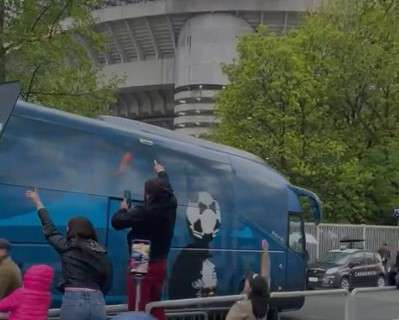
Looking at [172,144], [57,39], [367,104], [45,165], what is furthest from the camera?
[367,104]

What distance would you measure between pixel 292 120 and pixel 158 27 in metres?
37.5

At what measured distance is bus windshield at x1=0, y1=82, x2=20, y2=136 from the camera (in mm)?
8148

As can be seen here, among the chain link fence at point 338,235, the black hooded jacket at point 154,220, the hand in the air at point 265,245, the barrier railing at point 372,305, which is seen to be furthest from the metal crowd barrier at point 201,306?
the chain link fence at point 338,235

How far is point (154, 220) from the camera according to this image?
816 cm

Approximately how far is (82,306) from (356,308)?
199 inches

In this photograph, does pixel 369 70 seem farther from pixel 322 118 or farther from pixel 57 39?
pixel 57 39

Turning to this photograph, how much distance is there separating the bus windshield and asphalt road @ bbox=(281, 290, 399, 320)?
4265 millimetres

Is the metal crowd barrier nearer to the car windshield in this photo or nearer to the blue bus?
the blue bus

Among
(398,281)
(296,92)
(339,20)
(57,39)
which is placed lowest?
(398,281)

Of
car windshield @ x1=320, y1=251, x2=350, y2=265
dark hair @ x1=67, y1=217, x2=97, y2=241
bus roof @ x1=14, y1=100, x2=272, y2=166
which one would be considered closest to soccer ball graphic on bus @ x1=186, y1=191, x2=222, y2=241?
bus roof @ x1=14, y1=100, x2=272, y2=166

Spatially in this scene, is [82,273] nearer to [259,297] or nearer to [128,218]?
Answer: [128,218]

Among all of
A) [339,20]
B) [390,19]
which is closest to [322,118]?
[339,20]

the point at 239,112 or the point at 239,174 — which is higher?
the point at 239,112

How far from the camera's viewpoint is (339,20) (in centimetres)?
4016
